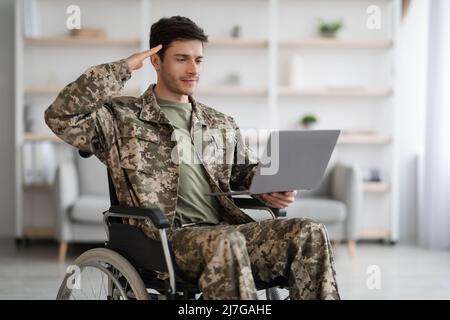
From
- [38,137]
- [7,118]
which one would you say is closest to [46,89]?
[38,137]

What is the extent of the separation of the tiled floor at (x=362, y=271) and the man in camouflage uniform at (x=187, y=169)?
A: 1.39 m

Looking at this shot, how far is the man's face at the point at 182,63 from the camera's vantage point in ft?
7.72

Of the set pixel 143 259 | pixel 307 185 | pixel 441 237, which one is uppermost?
pixel 307 185

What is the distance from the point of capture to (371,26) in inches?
219

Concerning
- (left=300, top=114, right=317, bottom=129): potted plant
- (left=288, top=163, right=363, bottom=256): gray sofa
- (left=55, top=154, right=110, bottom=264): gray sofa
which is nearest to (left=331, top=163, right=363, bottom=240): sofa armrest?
(left=288, top=163, right=363, bottom=256): gray sofa

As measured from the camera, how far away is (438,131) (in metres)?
5.05

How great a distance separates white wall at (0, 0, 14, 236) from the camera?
5.46 m

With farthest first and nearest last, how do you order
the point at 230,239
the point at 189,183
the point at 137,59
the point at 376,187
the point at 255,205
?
the point at 376,187 → the point at 255,205 → the point at 189,183 → the point at 137,59 → the point at 230,239

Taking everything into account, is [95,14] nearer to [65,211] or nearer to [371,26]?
[65,211]

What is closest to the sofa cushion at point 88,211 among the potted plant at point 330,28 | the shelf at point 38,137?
the shelf at point 38,137

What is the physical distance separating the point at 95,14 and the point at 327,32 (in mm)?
1736

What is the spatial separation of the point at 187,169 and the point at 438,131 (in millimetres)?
3167

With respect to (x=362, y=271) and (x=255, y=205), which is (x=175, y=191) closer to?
(x=255, y=205)
